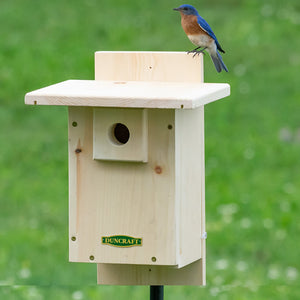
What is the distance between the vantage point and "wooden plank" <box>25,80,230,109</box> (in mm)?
3221

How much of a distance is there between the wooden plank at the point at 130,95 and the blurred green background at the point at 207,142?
6.32 feet

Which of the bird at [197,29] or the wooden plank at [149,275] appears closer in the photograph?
the wooden plank at [149,275]

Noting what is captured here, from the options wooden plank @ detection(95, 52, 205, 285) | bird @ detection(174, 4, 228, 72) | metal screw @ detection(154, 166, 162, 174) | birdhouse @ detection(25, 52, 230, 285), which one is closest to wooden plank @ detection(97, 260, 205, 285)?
wooden plank @ detection(95, 52, 205, 285)

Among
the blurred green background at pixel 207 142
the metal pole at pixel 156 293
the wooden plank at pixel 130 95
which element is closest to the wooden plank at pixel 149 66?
the wooden plank at pixel 130 95

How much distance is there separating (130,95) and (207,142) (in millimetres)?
5411

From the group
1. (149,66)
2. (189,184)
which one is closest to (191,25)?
(149,66)

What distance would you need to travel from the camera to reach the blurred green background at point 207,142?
5.99 meters

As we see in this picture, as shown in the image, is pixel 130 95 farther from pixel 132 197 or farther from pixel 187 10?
pixel 187 10

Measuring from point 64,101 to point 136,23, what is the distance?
26.9 ft

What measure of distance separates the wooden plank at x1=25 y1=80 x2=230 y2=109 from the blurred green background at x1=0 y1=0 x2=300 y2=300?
193 centimetres

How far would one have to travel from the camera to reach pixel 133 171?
3.44 metres

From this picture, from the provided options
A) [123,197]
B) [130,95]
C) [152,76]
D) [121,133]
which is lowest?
[123,197]

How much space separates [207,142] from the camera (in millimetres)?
8633

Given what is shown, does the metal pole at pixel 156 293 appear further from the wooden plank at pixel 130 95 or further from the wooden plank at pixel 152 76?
the wooden plank at pixel 130 95
